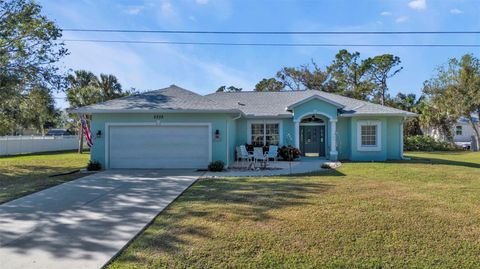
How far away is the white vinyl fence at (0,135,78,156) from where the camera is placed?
1113 inches

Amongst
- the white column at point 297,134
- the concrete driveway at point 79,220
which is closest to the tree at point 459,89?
the white column at point 297,134

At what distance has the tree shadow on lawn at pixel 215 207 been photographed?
18.6ft

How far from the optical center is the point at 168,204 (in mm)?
8242

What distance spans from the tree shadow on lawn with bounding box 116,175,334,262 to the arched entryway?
945cm

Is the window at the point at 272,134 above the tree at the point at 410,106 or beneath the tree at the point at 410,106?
beneath

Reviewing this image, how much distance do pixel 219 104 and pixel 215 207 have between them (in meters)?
8.91

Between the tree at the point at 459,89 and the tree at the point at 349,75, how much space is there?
7.65 metres

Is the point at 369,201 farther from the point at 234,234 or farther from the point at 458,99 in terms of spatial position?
the point at 458,99

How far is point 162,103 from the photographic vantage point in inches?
624

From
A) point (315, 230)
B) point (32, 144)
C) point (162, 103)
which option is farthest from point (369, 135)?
point (32, 144)

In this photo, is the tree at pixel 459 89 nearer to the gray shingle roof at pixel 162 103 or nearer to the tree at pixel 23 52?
the gray shingle roof at pixel 162 103

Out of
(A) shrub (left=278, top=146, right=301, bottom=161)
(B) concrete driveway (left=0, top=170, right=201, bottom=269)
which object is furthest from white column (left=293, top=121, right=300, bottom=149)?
(B) concrete driveway (left=0, top=170, right=201, bottom=269)

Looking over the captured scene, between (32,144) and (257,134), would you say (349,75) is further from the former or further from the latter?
(32,144)

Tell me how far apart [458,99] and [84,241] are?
3571 cm
